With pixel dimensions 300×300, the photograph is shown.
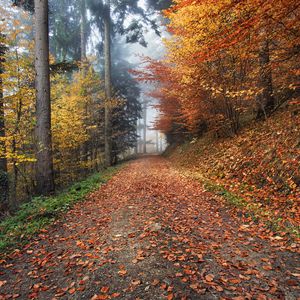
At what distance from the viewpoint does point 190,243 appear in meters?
4.10

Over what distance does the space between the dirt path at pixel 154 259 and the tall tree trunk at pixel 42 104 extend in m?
2.20

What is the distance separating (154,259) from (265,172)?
4.81m

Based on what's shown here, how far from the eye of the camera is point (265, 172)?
21.8 ft

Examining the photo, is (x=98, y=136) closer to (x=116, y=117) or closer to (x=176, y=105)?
(x=116, y=117)

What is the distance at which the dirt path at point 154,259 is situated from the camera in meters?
2.92

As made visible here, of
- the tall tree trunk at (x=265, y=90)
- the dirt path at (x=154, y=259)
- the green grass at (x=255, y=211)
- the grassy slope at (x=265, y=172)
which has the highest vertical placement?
the tall tree trunk at (x=265, y=90)

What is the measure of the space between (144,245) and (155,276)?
88cm

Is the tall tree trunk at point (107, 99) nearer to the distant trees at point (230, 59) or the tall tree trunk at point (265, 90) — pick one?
the distant trees at point (230, 59)

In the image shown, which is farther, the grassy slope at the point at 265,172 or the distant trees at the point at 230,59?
the distant trees at the point at 230,59

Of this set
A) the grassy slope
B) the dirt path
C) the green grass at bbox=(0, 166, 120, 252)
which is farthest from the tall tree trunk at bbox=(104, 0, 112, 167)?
the dirt path

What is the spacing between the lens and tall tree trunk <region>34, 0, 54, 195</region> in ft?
23.6

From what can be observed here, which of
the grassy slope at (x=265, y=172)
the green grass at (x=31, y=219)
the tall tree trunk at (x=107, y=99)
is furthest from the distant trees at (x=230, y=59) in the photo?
the green grass at (x=31, y=219)

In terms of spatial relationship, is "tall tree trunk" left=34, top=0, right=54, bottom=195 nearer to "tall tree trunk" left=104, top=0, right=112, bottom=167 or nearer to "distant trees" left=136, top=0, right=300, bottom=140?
"distant trees" left=136, top=0, right=300, bottom=140

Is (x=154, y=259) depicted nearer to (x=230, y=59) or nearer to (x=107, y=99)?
(x=230, y=59)
